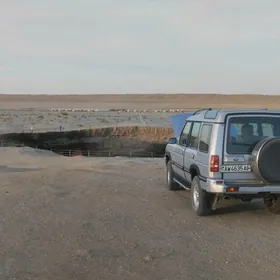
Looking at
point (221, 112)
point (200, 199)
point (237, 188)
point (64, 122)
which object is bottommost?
point (64, 122)

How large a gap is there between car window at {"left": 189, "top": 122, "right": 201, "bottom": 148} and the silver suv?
42 cm

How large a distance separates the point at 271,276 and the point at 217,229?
87.1 inches

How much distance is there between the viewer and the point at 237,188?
823 centimetres

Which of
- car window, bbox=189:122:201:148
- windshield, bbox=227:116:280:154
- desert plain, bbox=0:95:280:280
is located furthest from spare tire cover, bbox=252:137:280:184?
car window, bbox=189:122:201:148

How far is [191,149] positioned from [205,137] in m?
0.82

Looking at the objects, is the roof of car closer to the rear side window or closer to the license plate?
the rear side window

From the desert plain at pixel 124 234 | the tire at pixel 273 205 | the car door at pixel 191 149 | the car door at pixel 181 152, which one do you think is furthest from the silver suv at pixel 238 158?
the car door at pixel 181 152

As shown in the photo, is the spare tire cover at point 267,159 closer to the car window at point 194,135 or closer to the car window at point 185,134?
the car window at point 194,135

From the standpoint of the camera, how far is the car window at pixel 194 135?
9.46 m

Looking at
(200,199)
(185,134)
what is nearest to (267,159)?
(200,199)

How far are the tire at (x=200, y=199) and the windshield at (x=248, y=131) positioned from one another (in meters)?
0.95

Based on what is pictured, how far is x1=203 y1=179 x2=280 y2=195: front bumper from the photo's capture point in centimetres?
820

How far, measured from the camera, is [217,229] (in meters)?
8.05

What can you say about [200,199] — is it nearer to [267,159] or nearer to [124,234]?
[267,159]
